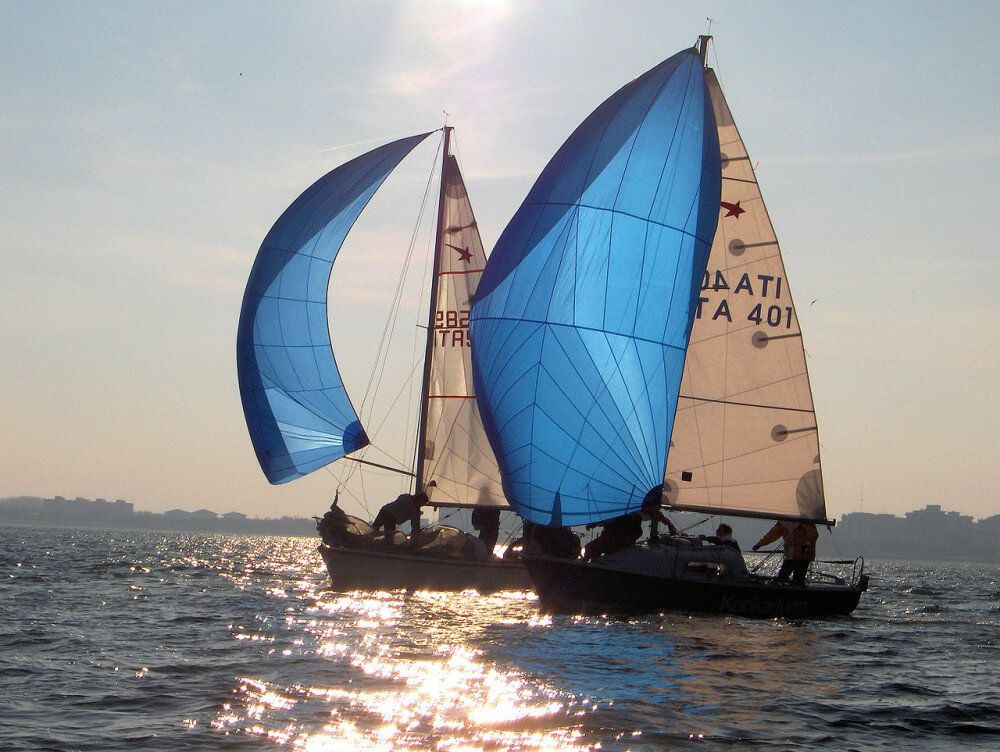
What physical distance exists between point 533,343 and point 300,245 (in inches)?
429

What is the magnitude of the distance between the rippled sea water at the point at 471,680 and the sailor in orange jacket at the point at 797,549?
1.49m

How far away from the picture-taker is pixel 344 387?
30500 millimetres

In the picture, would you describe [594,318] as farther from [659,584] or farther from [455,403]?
[455,403]

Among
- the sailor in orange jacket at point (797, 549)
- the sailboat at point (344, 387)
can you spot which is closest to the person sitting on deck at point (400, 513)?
the sailboat at point (344, 387)

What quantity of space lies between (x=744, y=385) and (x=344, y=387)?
33.6 ft

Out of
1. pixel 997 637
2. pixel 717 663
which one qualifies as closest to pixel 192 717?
pixel 717 663

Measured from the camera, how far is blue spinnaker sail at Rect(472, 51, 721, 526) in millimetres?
21438

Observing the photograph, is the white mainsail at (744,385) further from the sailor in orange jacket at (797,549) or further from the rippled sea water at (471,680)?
the rippled sea water at (471,680)

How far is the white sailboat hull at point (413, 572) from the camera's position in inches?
1105

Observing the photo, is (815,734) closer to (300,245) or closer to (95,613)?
(95,613)

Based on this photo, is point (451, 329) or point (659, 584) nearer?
A: point (659, 584)

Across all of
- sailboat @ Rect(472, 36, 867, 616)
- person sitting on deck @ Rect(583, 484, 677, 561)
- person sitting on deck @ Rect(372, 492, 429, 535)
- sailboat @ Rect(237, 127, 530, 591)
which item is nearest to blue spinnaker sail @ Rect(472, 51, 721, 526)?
sailboat @ Rect(472, 36, 867, 616)

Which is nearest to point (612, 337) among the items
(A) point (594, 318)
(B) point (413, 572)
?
(A) point (594, 318)

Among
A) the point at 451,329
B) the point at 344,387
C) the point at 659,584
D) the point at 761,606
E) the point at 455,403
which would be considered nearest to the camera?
the point at 659,584
